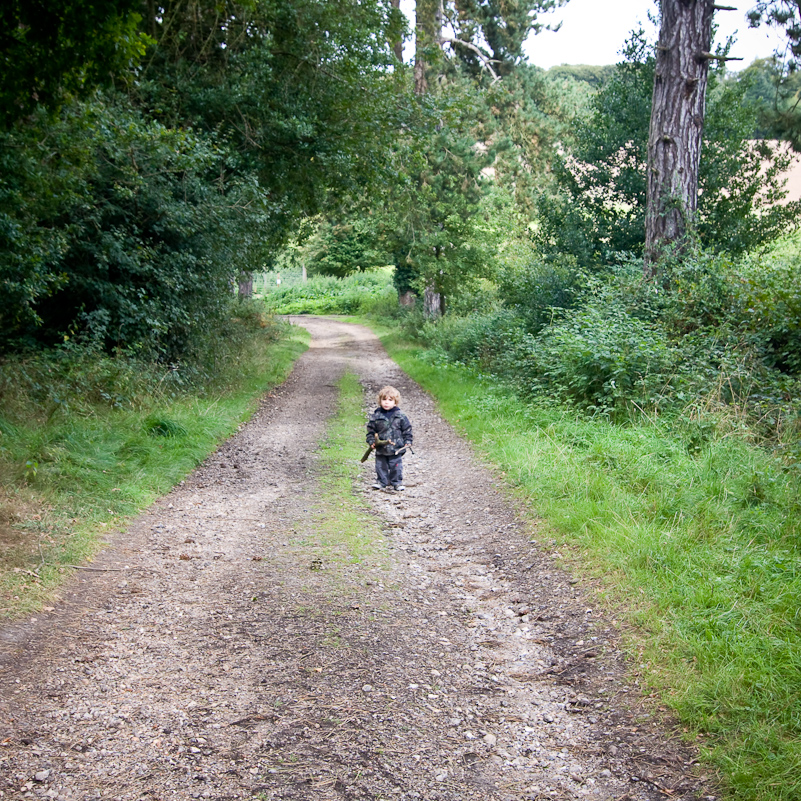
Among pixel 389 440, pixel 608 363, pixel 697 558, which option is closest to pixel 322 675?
pixel 697 558

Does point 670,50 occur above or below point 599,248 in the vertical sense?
above

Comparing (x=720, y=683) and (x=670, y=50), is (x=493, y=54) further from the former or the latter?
(x=720, y=683)

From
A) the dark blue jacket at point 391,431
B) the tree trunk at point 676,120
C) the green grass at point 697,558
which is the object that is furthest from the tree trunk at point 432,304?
the dark blue jacket at point 391,431

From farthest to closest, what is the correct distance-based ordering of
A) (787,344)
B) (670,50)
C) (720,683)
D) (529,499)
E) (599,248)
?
1. (599,248)
2. (670,50)
3. (787,344)
4. (529,499)
5. (720,683)

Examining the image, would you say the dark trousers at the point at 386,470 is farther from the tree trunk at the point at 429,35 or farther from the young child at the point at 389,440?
the tree trunk at the point at 429,35

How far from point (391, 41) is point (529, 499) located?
497 inches

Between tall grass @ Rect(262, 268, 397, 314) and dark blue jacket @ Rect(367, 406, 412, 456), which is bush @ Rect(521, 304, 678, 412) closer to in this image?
dark blue jacket @ Rect(367, 406, 412, 456)

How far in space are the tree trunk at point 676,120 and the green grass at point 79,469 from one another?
28.6 ft

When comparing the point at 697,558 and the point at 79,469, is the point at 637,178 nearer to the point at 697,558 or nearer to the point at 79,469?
the point at 697,558

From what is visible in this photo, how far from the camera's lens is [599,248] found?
17.0m

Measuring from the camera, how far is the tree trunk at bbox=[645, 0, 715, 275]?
1300cm

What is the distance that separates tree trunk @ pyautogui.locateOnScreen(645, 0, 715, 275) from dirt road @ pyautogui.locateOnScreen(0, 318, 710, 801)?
8875mm

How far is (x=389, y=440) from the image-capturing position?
27.3 feet

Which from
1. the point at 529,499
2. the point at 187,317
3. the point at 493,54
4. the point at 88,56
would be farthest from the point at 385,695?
the point at 493,54
